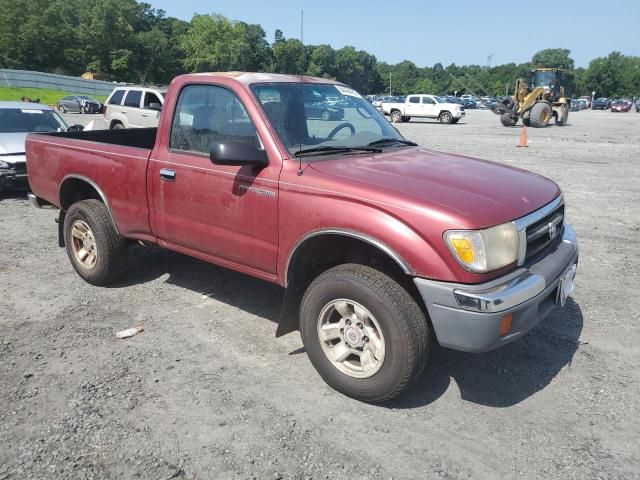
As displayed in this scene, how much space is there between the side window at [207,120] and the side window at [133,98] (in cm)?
1116

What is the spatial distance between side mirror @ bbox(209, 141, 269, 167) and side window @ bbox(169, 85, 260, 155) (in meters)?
0.20

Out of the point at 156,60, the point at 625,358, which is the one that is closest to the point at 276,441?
the point at 625,358

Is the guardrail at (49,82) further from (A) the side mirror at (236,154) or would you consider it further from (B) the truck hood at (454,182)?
(B) the truck hood at (454,182)

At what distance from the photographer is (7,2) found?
7975cm

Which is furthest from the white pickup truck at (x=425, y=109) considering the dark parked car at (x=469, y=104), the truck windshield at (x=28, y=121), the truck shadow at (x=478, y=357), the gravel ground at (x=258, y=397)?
the dark parked car at (x=469, y=104)

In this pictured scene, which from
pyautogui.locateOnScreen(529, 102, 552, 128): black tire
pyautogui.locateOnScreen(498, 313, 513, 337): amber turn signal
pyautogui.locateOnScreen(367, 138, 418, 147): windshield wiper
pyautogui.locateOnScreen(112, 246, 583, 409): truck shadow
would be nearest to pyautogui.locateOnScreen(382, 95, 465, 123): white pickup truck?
pyautogui.locateOnScreen(529, 102, 552, 128): black tire

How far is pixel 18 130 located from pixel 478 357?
30.4 feet

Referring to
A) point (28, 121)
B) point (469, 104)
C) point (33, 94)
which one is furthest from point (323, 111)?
point (469, 104)

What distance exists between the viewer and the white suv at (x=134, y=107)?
14.0 metres

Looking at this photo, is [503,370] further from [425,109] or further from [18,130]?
[425,109]

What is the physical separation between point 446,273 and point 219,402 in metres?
1.59

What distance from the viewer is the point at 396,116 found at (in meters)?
33.5

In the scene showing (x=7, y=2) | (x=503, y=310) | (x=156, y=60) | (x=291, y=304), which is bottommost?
(x=291, y=304)

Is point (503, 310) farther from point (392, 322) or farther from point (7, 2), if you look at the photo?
point (7, 2)
